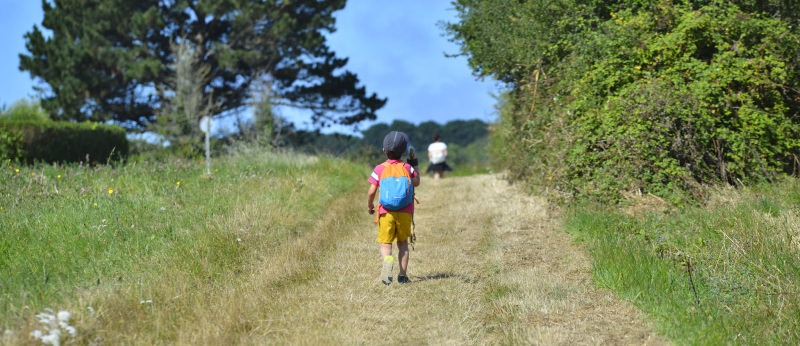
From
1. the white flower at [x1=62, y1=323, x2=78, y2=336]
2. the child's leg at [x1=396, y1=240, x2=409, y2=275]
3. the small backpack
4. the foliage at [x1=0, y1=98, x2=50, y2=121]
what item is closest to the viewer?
the white flower at [x1=62, y1=323, x2=78, y2=336]

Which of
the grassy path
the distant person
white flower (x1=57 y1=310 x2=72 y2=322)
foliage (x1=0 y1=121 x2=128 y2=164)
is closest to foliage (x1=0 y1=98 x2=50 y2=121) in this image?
foliage (x1=0 y1=121 x2=128 y2=164)

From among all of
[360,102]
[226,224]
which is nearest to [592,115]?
[226,224]

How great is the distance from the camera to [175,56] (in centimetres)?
2553

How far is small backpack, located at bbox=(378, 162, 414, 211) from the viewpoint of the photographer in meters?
5.81

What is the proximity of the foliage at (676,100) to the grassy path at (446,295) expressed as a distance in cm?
163

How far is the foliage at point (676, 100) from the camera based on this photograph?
27.8ft

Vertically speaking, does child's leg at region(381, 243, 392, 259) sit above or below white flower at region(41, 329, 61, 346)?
above

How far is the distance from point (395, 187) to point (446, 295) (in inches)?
48.8

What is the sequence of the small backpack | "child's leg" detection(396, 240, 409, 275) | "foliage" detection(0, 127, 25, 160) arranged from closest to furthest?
the small backpack < "child's leg" detection(396, 240, 409, 275) < "foliage" detection(0, 127, 25, 160)

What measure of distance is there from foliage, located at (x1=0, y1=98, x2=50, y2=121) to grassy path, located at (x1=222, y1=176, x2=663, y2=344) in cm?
2524

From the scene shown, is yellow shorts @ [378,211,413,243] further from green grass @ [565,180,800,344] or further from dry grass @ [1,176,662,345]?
green grass @ [565,180,800,344]

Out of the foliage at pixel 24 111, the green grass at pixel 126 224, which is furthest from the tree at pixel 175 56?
the green grass at pixel 126 224

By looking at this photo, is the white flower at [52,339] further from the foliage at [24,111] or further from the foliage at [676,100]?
the foliage at [24,111]

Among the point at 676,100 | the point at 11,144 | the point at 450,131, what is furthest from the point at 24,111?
the point at 450,131
